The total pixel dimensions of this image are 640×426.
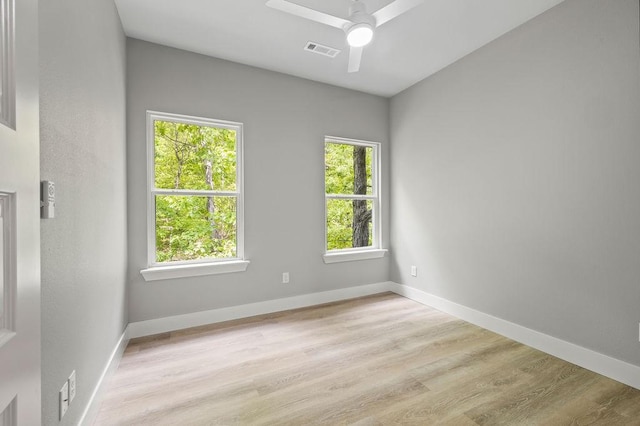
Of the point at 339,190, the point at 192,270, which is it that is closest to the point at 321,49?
the point at 339,190

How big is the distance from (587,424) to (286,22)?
11.1 ft

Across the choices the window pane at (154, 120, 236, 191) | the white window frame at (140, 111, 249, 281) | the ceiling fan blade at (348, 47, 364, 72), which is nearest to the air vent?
the ceiling fan blade at (348, 47, 364, 72)

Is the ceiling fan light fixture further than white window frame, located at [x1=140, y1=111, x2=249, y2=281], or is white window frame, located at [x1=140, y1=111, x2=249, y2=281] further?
white window frame, located at [x1=140, y1=111, x2=249, y2=281]

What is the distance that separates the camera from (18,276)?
63 cm

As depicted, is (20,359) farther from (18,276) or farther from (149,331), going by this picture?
(149,331)

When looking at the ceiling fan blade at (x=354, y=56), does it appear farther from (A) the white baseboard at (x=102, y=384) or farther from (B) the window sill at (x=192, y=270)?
(A) the white baseboard at (x=102, y=384)

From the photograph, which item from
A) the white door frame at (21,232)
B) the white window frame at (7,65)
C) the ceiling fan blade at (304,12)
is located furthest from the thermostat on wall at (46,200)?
the ceiling fan blade at (304,12)

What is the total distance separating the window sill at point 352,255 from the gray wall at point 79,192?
2.13m

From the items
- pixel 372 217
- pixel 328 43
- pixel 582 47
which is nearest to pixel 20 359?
pixel 328 43

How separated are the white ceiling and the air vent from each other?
53 mm

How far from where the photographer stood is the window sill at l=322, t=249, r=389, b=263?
3.56 m

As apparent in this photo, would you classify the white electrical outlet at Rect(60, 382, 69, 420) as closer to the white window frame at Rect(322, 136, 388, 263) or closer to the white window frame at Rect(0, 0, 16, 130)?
the white window frame at Rect(0, 0, 16, 130)

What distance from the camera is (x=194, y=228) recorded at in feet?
9.67

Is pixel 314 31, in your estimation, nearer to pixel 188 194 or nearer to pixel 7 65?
pixel 188 194
